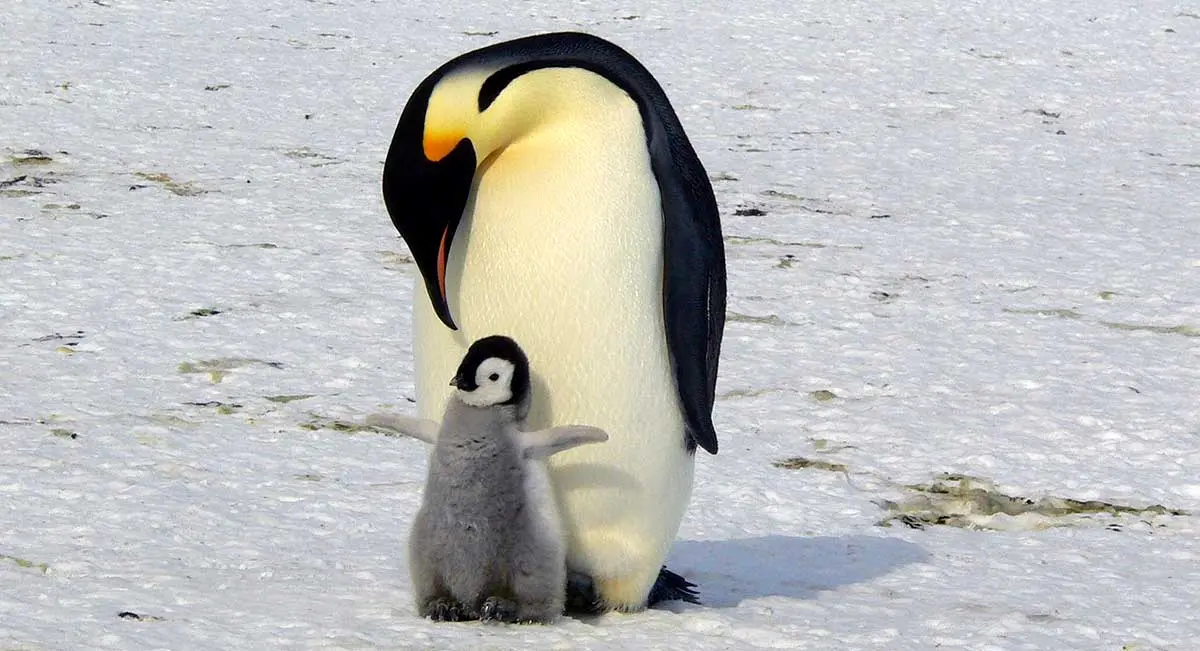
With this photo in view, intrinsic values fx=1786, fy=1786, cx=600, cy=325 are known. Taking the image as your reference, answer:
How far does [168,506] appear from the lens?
3.69 metres

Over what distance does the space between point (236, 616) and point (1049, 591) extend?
5.01ft

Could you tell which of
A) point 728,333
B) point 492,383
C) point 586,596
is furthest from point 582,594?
point 728,333

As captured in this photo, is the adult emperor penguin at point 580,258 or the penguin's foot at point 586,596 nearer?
the adult emperor penguin at point 580,258

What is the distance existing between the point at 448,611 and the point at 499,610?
9 cm

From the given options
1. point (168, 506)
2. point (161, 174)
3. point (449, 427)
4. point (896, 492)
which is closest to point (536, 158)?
point (449, 427)

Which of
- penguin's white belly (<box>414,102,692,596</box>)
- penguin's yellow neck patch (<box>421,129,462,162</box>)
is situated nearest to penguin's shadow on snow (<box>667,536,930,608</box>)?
penguin's white belly (<box>414,102,692,596</box>)

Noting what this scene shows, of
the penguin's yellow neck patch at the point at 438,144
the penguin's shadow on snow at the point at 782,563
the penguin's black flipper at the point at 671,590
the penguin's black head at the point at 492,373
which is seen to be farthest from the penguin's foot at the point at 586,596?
the penguin's yellow neck patch at the point at 438,144

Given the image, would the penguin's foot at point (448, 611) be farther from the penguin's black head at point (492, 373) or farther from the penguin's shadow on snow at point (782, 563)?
the penguin's shadow on snow at point (782, 563)

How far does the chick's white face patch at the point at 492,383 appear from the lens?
2.79 meters

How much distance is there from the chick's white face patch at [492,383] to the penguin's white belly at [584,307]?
171 mm

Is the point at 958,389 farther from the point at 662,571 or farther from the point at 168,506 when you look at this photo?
the point at 168,506

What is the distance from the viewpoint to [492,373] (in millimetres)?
2793

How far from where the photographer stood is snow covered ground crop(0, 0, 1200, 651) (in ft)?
10.6

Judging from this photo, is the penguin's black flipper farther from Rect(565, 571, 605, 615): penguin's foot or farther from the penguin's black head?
the penguin's black head
